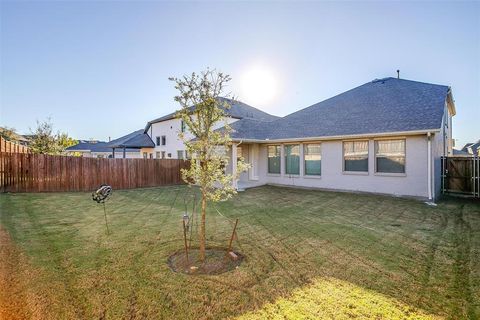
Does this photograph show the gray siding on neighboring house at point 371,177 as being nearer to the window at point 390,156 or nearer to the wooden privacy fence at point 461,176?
the window at point 390,156

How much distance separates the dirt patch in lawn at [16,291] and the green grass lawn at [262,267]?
0.09 feet

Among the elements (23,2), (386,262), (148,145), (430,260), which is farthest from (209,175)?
(148,145)

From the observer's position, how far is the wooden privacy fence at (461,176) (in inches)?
448

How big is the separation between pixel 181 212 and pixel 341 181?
26.1 ft

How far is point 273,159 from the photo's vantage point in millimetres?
15992

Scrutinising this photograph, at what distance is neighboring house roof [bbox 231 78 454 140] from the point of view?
1130 centimetres

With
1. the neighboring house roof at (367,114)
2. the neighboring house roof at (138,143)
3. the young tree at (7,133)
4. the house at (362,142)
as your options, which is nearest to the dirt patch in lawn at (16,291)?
the house at (362,142)

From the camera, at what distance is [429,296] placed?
11.7 ft

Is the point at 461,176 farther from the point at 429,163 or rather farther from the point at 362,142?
the point at 362,142

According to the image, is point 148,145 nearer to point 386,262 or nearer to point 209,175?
point 209,175

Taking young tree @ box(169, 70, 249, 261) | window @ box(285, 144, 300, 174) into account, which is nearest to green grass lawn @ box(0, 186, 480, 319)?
young tree @ box(169, 70, 249, 261)

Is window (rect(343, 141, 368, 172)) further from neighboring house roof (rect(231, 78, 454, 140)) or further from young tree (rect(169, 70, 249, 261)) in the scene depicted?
young tree (rect(169, 70, 249, 261))

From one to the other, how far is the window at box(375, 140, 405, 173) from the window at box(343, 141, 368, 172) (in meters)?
0.53

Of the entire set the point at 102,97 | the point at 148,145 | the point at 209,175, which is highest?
the point at 102,97
